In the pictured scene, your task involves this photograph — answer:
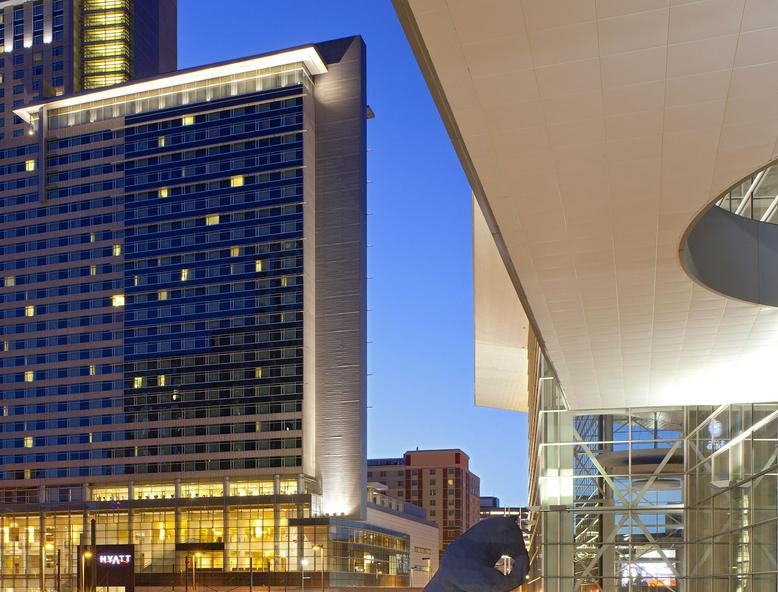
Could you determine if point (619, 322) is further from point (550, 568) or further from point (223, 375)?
point (223, 375)

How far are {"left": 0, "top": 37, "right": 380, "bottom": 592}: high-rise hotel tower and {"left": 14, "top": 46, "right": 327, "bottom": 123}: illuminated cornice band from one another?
0.25 metres

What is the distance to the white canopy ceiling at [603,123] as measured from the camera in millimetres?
9180

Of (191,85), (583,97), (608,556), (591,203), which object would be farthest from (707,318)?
(191,85)

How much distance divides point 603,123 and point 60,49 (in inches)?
5162

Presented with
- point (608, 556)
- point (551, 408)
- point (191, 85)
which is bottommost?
point (608, 556)

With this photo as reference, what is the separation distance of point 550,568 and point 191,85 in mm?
96368

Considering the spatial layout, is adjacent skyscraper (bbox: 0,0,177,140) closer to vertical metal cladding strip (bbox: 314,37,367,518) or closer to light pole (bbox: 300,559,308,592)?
vertical metal cladding strip (bbox: 314,37,367,518)

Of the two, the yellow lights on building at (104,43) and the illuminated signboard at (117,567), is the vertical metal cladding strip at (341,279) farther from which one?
the illuminated signboard at (117,567)

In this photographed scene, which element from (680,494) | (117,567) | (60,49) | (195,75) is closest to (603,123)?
(680,494)

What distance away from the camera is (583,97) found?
10.5 meters

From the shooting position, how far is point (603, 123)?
11055 mm

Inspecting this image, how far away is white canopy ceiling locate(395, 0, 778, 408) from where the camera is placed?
9.18m

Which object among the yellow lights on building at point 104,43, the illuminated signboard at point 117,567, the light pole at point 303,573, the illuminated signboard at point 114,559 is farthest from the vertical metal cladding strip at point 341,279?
the illuminated signboard at point 114,559

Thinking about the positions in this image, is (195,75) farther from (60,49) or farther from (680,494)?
(680,494)
